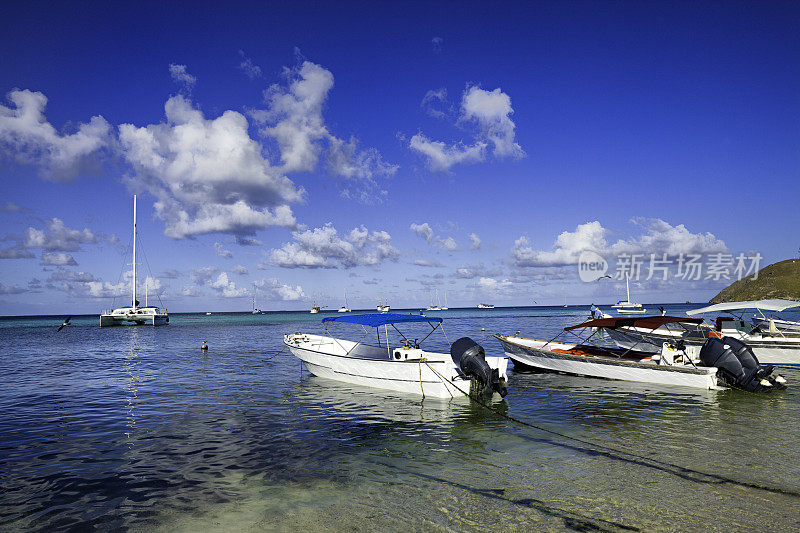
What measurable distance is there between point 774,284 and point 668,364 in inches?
7127

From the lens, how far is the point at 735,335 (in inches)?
1209

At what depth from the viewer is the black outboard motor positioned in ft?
54.6

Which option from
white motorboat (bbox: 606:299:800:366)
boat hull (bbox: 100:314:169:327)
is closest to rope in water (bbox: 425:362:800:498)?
white motorboat (bbox: 606:299:800:366)

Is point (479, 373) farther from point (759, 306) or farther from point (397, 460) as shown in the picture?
point (759, 306)

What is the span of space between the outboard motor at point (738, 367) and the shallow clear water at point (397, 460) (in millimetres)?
548

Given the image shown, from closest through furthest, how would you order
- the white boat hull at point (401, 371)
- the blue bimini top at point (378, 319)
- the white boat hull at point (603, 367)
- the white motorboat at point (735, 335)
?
the white boat hull at point (401, 371) → the white boat hull at point (603, 367) → the blue bimini top at point (378, 319) → the white motorboat at point (735, 335)

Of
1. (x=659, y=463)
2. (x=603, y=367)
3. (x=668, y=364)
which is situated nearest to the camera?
(x=659, y=463)

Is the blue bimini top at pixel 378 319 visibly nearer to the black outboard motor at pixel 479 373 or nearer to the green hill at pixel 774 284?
the black outboard motor at pixel 479 373

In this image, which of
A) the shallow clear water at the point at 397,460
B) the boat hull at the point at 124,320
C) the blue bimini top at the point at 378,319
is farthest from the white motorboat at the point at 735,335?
the boat hull at the point at 124,320

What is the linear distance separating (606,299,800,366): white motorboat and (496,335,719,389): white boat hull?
2.65 meters

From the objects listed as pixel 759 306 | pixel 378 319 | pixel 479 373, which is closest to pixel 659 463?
pixel 479 373

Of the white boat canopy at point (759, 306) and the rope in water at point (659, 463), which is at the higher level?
the white boat canopy at point (759, 306)

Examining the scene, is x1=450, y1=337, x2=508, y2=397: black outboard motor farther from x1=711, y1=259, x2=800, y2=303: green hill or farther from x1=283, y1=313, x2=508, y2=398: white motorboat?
x1=711, y1=259, x2=800, y2=303: green hill

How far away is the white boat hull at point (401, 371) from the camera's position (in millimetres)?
17516
